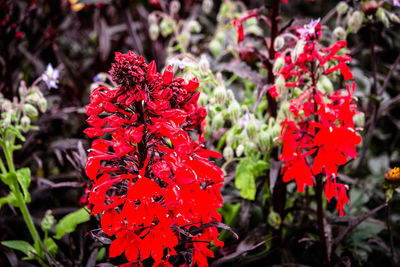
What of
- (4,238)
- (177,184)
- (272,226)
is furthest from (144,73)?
(4,238)

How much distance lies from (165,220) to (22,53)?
129 centimetres

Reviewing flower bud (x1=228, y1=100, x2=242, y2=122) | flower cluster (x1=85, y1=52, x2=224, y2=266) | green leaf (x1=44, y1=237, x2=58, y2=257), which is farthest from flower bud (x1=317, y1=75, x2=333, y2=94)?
green leaf (x1=44, y1=237, x2=58, y2=257)

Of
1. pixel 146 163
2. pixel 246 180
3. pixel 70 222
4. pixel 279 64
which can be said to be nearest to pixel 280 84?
pixel 279 64

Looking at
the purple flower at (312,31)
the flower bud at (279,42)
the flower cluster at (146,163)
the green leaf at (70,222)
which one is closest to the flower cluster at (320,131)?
the purple flower at (312,31)

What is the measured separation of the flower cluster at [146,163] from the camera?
67 cm

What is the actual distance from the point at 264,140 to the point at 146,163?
44cm

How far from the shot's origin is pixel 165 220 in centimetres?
68

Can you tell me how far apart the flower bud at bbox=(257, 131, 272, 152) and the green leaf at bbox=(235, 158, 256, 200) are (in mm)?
68

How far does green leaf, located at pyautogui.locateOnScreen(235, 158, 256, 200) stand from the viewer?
1034mm

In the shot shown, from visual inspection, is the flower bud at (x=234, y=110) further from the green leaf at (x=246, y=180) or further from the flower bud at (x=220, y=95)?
the green leaf at (x=246, y=180)

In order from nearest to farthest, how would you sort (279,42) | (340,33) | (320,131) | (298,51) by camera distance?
(320,131), (298,51), (279,42), (340,33)

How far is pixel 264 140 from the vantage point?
3.37 feet

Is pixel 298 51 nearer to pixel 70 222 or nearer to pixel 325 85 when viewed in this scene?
pixel 325 85

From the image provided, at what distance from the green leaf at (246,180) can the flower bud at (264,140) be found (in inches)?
2.7
